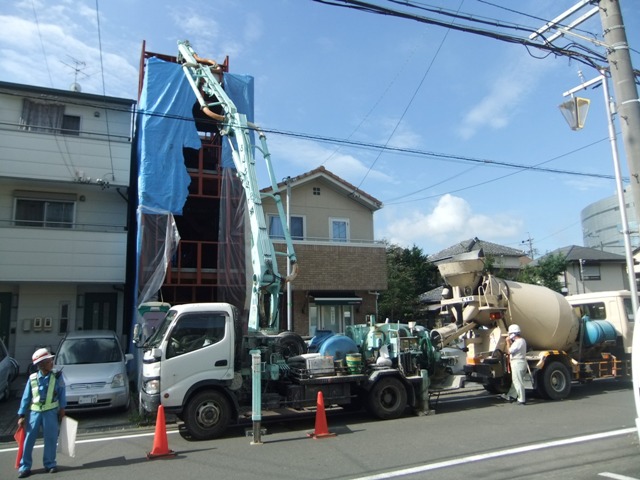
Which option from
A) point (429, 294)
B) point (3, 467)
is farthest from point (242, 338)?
point (429, 294)

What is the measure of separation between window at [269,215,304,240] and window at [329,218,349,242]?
4.56 ft

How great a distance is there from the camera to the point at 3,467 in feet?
24.1

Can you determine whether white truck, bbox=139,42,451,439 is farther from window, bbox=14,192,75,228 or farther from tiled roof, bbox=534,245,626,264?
tiled roof, bbox=534,245,626,264

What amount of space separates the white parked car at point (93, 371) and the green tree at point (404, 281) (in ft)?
53.6

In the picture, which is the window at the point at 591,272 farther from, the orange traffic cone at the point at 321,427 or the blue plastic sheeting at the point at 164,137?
A: the orange traffic cone at the point at 321,427

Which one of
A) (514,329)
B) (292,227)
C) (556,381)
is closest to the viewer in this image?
(514,329)

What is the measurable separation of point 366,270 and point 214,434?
1287 centimetres

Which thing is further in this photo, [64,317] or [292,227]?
[292,227]

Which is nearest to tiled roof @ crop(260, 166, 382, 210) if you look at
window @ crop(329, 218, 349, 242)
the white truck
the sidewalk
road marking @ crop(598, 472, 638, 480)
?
window @ crop(329, 218, 349, 242)

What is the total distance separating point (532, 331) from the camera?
1254cm

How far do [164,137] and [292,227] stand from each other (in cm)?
673

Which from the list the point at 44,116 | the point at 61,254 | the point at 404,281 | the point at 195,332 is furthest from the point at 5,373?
the point at 404,281

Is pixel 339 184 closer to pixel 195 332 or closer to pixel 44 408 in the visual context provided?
pixel 195 332

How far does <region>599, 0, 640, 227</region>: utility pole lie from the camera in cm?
674
